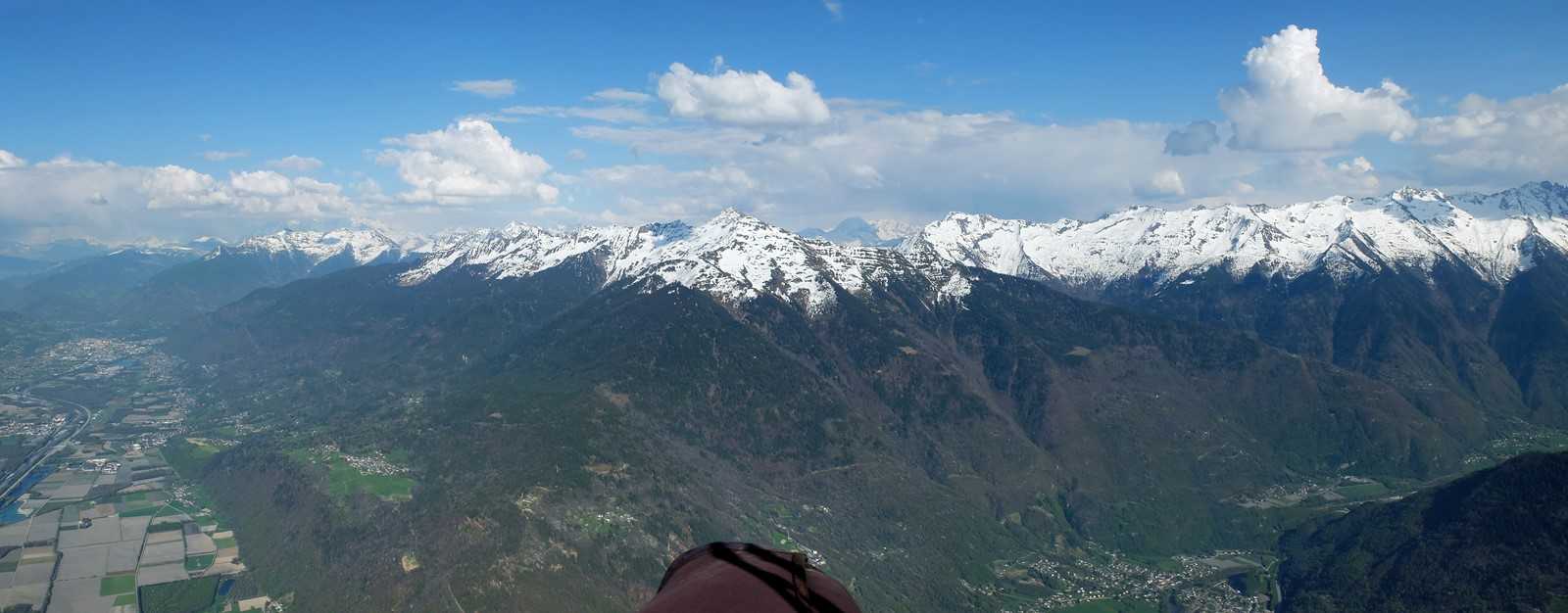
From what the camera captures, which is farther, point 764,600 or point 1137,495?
point 1137,495

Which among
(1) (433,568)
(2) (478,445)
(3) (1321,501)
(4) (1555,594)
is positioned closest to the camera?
(4) (1555,594)

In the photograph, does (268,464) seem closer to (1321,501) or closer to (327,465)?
(327,465)

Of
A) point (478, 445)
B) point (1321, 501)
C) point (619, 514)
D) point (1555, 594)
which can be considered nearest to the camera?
point (1555, 594)

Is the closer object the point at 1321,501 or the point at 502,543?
the point at 502,543

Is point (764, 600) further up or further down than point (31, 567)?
further up

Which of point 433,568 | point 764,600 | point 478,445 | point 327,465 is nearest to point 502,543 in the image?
point 433,568

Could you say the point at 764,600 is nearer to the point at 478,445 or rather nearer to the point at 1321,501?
the point at 478,445

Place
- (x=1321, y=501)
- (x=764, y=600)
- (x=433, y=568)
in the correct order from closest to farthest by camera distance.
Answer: (x=764, y=600) < (x=433, y=568) < (x=1321, y=501)

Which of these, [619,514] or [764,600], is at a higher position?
[764,600]

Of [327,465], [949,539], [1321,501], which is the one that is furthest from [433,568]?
[1321,501]

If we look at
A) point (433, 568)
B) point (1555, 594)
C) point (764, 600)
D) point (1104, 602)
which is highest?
point (764, 600)
